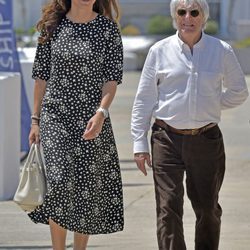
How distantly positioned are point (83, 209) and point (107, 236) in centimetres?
157

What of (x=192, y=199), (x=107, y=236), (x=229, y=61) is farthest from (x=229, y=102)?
(x=107, y=236)

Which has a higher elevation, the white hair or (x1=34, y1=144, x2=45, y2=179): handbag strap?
the white hair

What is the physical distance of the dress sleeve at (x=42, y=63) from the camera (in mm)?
5836

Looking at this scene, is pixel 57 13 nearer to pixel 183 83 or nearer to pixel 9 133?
pixel 183 83

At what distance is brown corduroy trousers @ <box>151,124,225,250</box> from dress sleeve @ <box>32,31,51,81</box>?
72cm

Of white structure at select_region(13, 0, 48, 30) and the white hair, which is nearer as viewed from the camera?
the white hair

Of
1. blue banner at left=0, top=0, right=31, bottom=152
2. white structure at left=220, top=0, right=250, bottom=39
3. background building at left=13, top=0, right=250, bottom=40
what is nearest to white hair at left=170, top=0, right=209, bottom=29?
blue banner at left=0, top=0, right=31, bottom=152

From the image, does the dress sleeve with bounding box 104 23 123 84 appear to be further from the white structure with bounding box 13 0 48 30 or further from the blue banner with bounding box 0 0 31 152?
the white structure with bounding box 13 0 48 30

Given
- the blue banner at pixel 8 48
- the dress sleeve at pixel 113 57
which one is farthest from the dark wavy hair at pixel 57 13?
the blue banner at pixel 8 48

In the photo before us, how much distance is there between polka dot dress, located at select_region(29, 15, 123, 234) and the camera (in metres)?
5.71

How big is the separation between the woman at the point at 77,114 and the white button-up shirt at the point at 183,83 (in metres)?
0.23

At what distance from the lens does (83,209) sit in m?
5.79

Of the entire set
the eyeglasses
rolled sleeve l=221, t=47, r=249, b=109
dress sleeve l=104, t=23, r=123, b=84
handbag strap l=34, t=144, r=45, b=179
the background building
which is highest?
the eyeglasses

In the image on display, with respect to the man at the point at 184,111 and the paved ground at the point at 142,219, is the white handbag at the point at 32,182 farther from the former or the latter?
the paved ground at the point at 142,219
